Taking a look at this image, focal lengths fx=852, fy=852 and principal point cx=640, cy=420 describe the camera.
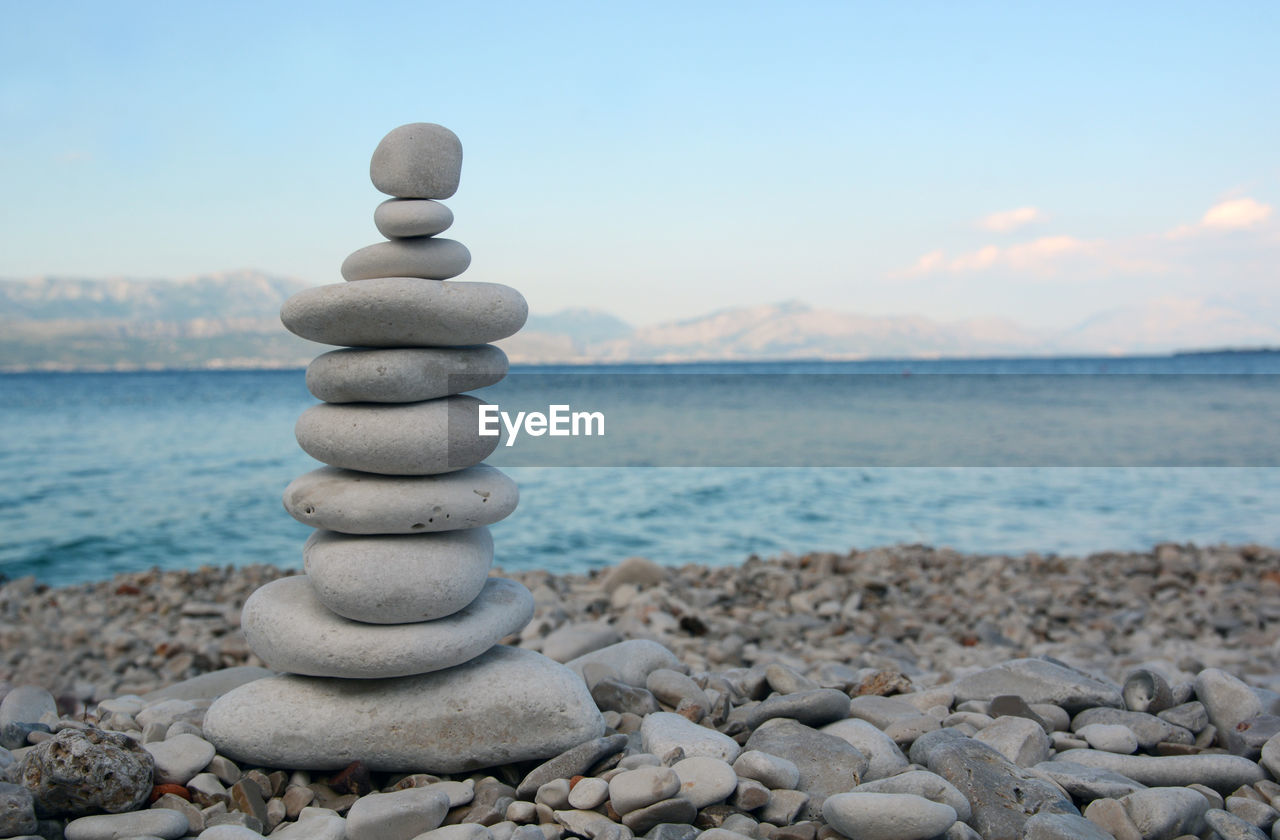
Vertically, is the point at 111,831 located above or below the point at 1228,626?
above

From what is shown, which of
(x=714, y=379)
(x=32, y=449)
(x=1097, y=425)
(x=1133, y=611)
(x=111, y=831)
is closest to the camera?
(x=111, y=831)

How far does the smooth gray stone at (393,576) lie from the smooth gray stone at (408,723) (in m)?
0.33

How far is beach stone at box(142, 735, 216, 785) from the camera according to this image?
322cm

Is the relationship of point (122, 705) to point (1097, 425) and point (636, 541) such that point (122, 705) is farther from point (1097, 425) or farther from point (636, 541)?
point (1097, 425)

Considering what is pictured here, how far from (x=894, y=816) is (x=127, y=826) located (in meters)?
2.44

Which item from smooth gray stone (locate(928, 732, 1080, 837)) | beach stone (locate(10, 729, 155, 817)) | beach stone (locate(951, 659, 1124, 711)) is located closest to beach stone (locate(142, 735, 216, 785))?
beach stone (locate(10, 729, 155, 817))

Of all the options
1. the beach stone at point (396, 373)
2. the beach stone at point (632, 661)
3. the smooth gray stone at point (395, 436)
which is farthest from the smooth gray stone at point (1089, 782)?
the beach stone at point (396, 373)

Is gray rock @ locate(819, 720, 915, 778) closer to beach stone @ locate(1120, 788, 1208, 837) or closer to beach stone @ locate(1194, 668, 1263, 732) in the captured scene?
beach stone @ locate(1120, 788, 1208, 837)

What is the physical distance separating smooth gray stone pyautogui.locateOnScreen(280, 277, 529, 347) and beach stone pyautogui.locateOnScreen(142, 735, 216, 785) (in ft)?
5.57

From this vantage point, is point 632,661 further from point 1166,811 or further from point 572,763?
point 1166,811

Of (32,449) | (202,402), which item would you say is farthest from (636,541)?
(202,402)

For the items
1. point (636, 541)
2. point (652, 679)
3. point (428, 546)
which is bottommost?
point (636, 541)

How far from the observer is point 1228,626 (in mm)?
7199

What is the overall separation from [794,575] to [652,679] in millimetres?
4715
